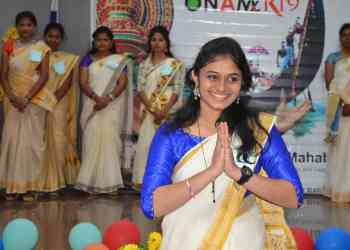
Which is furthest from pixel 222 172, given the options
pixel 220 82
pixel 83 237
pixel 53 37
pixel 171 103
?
pixel 53 37

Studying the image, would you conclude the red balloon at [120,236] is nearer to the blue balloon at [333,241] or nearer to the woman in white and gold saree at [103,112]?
the blue balloon at [333,241]

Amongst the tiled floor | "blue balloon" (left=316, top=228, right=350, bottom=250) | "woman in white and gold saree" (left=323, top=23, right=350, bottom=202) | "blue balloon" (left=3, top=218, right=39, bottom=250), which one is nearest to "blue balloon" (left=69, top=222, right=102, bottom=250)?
"blue balloon" (left=3, top=218, right=39, bottom=250)

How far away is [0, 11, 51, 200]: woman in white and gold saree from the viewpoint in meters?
6.59

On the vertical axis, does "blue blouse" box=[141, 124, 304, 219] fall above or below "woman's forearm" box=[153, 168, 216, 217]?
above

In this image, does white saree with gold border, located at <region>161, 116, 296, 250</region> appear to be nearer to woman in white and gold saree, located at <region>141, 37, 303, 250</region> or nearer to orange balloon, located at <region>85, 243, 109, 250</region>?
woman in white and gold saree, located at <region>141, 37, 303, 250</region>

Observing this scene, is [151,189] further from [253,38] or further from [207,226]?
[253,38]

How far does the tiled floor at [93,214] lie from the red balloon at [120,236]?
2.14 ft

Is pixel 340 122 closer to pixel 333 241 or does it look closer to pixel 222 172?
pixel 333 241

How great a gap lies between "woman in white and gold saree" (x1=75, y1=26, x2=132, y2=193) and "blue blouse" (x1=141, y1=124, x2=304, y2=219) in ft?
15.9

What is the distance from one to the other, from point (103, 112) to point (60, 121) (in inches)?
18.5

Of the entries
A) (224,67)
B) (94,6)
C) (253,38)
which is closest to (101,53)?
(94,6)

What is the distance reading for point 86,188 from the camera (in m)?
6.91

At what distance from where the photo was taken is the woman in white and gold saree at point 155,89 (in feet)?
22.9

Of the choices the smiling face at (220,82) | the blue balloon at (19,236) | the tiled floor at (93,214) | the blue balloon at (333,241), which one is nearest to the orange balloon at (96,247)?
the blue balloon at (19,236)
